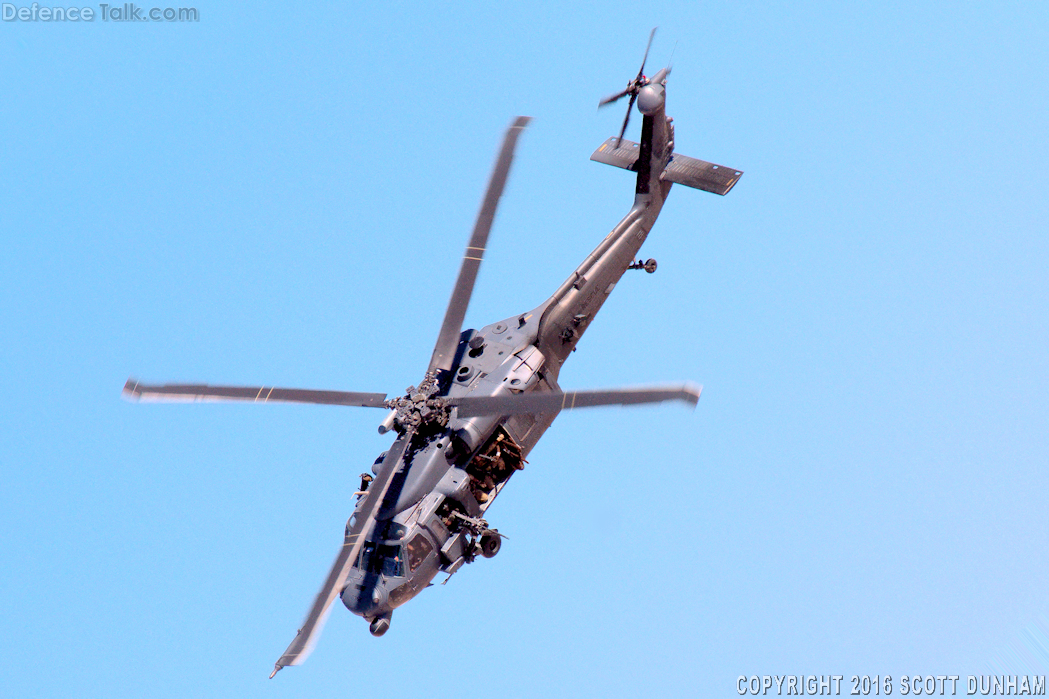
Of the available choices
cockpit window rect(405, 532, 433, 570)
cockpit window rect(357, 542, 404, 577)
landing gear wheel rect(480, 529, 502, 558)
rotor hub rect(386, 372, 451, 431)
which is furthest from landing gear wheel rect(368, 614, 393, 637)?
rotor hub rect(386, 372, 451, 431)

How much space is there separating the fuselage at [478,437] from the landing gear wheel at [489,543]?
22 centimetres

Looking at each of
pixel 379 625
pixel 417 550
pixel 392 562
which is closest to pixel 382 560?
pixel 392 562

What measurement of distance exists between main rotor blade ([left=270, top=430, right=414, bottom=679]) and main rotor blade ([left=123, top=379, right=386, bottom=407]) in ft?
4.46

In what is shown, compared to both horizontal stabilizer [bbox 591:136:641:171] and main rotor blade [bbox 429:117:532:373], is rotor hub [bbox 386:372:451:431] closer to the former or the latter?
main rotor blade [bbox 429:117:532:373]

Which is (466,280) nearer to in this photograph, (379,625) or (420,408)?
(420,408)

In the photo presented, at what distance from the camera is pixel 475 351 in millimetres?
31734

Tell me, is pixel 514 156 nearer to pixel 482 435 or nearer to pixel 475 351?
pixel 475 351

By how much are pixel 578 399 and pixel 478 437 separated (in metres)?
3.92

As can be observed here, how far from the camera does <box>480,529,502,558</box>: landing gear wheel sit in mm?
29281

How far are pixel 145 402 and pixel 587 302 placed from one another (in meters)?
11.5

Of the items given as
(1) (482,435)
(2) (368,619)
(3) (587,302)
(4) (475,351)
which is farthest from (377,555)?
(3) (587,302)

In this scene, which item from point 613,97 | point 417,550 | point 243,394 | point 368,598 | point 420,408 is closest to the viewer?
point 243,394

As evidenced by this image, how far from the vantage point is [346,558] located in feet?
91.6

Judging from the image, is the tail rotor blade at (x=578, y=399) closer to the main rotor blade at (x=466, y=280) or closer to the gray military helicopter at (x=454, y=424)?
the gray military helicopter at (x=454, y=424)
